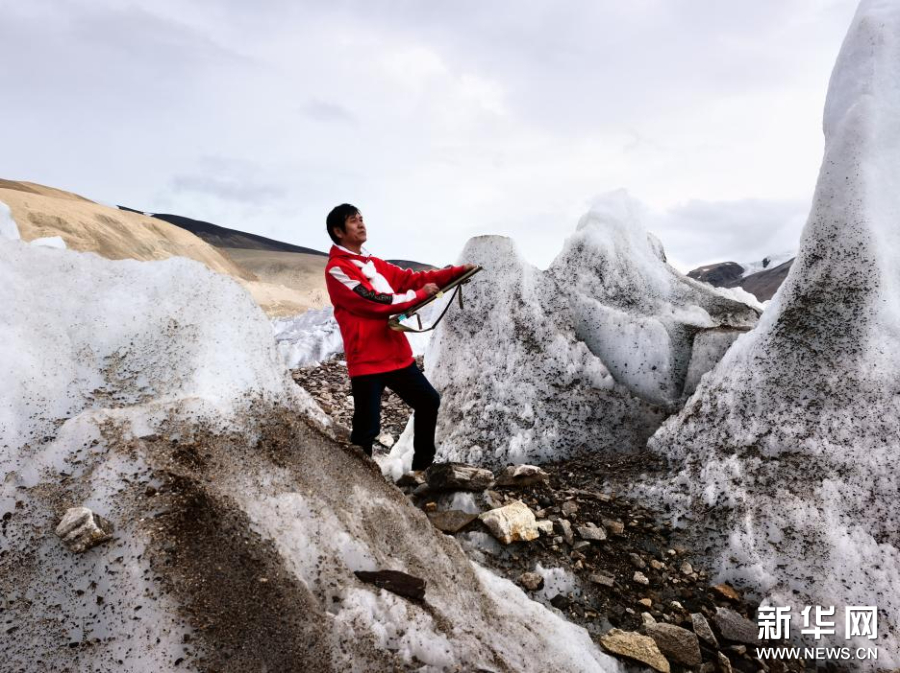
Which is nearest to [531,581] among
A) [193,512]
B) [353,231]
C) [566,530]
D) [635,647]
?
[566,530]

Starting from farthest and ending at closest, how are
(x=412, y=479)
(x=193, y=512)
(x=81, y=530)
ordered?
1. (x=412, y=479)
2. (x=193, y=512)
3. (x=81, y=530)

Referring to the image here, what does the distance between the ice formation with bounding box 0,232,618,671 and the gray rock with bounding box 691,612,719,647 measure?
645mm

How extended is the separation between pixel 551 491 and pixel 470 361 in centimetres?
164

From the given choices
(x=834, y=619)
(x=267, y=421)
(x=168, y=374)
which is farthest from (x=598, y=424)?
(x=168, y=374)

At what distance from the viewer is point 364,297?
383 centimetres

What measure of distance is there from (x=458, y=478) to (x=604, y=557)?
119 centimetres

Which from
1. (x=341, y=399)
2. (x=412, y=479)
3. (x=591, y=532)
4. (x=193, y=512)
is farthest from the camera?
(x=341, y=399)

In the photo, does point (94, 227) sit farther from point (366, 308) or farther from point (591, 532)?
point (591, 532)

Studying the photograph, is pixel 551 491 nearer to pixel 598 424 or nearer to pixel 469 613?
pixel 598 424

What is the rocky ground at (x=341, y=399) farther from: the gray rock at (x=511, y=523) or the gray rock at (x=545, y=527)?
the gray rock at (x=545, y=527)

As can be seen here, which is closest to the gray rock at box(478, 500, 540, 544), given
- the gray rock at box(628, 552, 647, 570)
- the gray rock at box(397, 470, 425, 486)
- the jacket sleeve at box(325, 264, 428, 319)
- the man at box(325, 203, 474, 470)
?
the gray rock at box(628, 552, 647, 570)

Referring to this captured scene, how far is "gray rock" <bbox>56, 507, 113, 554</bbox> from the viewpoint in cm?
230

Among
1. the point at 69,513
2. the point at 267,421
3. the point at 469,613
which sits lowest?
the point at 469,613

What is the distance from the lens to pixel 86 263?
362 centimetres
